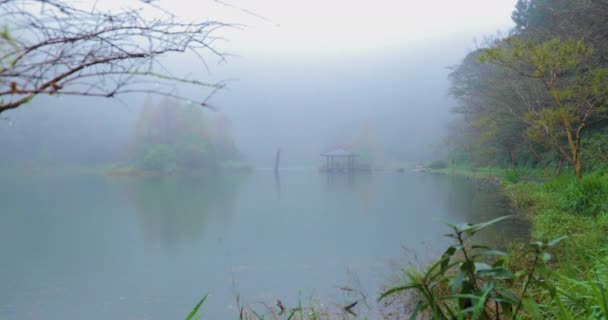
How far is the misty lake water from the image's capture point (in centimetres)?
322

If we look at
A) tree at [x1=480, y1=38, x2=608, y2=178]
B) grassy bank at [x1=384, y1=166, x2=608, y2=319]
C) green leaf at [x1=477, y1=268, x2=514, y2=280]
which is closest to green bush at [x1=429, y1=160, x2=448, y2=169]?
grassy bank at [x1=384, y1=166, x2=608, y2=319]

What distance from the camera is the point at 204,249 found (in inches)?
191

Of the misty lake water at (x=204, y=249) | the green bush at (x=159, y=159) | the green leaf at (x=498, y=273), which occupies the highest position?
the green bush at (x=159, y=159)

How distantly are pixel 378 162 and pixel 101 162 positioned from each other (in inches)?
740

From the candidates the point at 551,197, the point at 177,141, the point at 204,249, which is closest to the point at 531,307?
the point at 204,249

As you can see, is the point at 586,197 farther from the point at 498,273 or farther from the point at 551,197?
the point at 498,273

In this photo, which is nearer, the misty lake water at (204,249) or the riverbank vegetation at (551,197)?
the riverbank vegetation at (551,197)

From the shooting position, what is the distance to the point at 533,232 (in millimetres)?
4312

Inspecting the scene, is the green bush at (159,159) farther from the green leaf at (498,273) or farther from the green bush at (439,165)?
the green leaf at (498,273)

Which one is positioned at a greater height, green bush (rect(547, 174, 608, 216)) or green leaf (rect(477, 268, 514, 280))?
green leaf (rect(477, 268, 514, 280))

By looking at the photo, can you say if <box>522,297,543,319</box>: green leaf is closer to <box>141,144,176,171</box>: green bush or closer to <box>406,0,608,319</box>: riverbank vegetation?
<box>406,0,608,319</box>: riverbank vegetation

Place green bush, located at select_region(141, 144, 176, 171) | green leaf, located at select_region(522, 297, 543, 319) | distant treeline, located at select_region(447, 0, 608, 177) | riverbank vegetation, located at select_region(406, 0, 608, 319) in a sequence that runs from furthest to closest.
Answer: green bush, located at select_region(141, 144, 176, 171)
distant treeline, located at select_region(447, 0, 608, 177)
riverbank vegetation, located at select_region(406, 0, 608, 319)
green leaf, located at select_region(522, 297, 543, 319)

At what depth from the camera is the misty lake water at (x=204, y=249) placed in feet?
10.6

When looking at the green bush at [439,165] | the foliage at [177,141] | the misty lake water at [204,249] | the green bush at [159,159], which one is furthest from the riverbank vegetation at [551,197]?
the foliage at [177,141]
